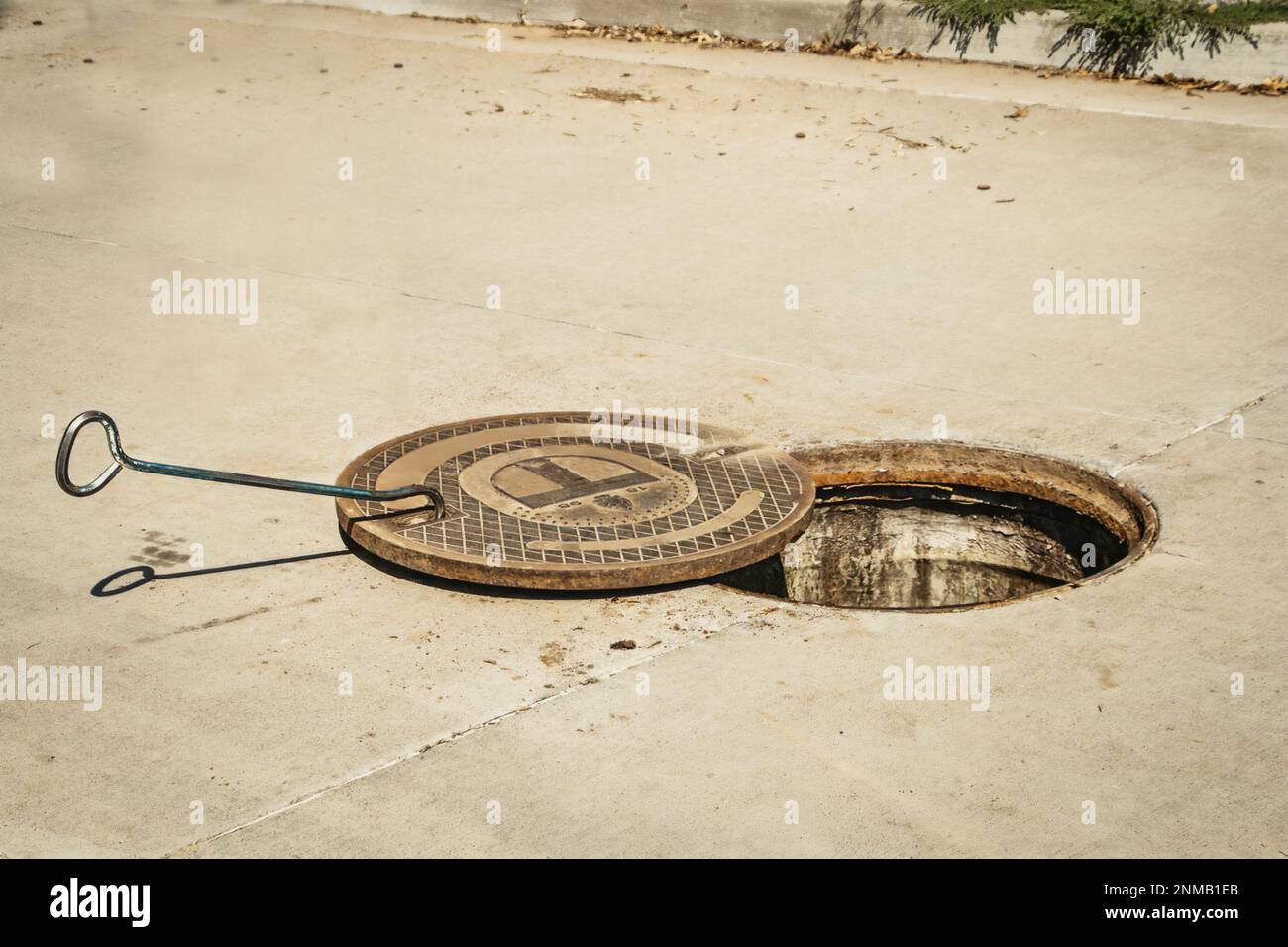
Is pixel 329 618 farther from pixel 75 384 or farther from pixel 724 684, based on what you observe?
pixel 75 384

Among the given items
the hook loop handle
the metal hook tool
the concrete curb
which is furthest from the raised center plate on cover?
the concrete curb

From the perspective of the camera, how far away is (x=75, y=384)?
5.62m

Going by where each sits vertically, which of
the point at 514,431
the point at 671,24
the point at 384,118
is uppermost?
the point at 671,24

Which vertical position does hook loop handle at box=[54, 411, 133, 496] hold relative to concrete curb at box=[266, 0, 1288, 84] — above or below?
below

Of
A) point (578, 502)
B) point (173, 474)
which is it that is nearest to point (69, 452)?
point (173, 474)

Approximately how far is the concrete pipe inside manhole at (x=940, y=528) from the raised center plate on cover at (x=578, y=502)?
41 centimetres

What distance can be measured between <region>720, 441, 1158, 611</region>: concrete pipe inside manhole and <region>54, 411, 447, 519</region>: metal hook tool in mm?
1331

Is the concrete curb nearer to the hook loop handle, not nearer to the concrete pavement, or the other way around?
the concrete pavement

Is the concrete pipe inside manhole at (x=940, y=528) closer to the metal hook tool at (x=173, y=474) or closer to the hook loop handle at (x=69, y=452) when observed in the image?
the metal hook tool at (x=173, y=474)

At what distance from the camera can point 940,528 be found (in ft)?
17.2

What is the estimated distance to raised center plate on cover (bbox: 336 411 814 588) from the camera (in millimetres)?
4117

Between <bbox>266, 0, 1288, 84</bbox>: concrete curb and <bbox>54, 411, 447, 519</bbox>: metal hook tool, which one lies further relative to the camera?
<bbox>266, 0, 1288, 84</bbox>: concrete curb
